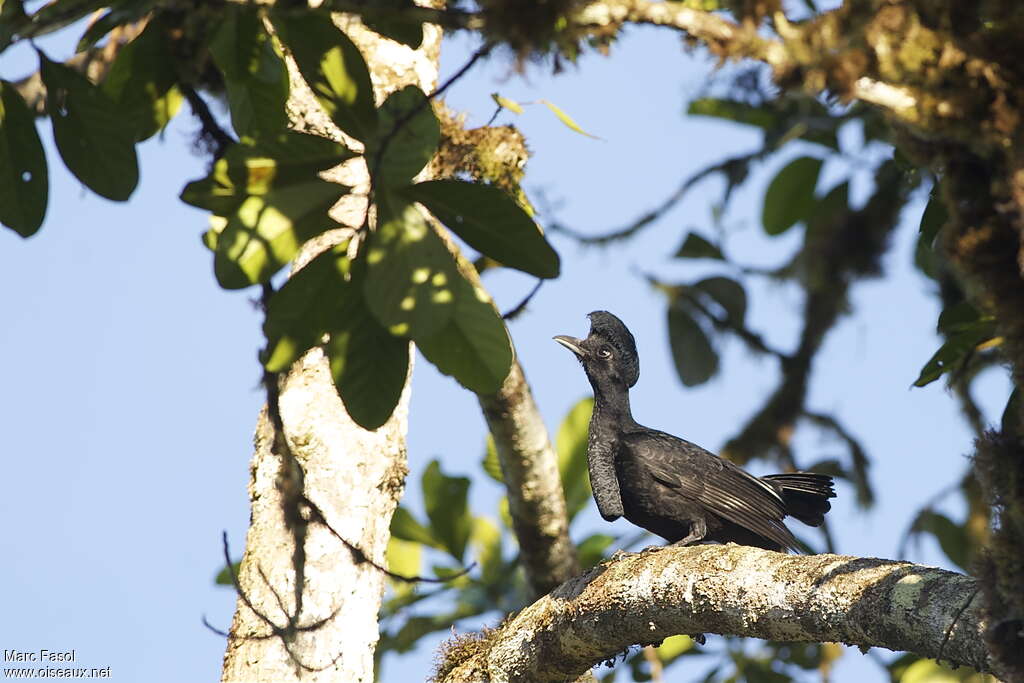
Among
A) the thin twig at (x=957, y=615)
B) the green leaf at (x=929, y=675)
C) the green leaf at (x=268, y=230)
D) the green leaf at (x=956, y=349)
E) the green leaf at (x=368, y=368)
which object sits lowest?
the thin twig at (x=957, y=615)

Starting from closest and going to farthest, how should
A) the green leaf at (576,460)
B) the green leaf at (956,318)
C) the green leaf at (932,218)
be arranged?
the green leaf at (932,218), the green leaf at (956,318), the green leaf at (576,460)

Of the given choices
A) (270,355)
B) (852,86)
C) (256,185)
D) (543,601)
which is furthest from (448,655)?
(852,86)

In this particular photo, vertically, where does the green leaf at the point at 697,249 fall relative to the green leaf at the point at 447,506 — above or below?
above

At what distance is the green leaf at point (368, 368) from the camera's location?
8.25 ft

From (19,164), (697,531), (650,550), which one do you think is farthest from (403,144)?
(697,531)

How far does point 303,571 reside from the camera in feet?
12.0

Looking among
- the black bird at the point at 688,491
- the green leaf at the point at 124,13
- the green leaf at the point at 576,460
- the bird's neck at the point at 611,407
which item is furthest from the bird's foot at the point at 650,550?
the green leaf at the point at 124,13

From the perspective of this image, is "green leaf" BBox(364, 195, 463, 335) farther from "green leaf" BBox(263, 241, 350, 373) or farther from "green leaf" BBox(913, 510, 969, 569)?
"green leaf" BBox(913, 510, 969, 569)

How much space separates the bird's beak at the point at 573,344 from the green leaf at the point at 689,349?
48 centimetres

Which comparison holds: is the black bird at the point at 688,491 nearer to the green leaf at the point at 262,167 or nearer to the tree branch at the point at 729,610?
the tree branch at the point at 729,610

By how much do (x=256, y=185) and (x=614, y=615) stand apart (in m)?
1.99

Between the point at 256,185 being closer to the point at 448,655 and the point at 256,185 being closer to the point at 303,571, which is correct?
the point at 303,571

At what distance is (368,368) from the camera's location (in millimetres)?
2551

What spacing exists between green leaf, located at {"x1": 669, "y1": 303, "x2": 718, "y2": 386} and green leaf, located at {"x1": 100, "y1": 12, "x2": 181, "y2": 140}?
3.22 metres
